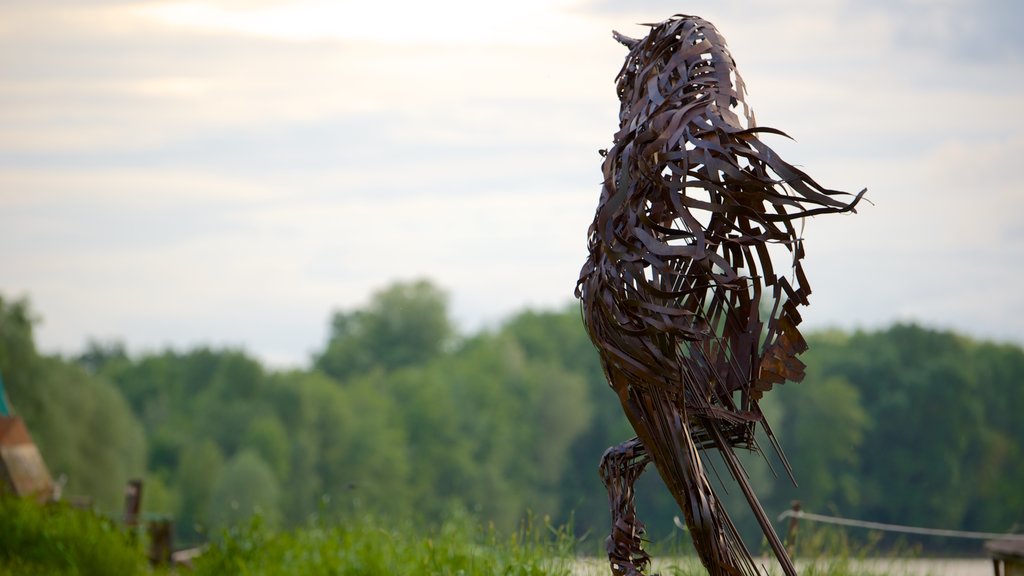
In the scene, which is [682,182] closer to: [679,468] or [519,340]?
[679,468]

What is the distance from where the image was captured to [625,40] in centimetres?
439

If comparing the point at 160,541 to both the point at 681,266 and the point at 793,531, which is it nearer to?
the point at 793,531

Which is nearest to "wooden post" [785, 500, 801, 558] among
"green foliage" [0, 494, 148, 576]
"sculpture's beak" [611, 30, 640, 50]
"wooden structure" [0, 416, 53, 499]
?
"sculpture's beak" [611, 30, 640, 50]

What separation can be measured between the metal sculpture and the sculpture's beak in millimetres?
129

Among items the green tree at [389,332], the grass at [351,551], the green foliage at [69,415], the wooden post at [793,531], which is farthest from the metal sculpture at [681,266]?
the green tree at [389,332]

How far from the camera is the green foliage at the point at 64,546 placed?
338 inches

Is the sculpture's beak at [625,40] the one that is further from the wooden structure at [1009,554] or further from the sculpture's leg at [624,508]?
the wooden structure at [1009,554]

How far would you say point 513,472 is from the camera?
149 feet

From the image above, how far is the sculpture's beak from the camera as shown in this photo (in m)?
4.32

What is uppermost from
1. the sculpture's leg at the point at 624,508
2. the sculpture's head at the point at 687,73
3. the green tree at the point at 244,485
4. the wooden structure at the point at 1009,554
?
the sculpture's head at the point at 687,73

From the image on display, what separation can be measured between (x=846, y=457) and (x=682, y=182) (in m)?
41.1

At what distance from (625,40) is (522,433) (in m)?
42.2

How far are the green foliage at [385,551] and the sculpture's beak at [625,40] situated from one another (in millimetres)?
2826

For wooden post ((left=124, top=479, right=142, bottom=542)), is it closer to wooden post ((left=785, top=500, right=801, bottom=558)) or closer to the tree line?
wooden post ((left=785, top=500, right=801, bottom=558))
